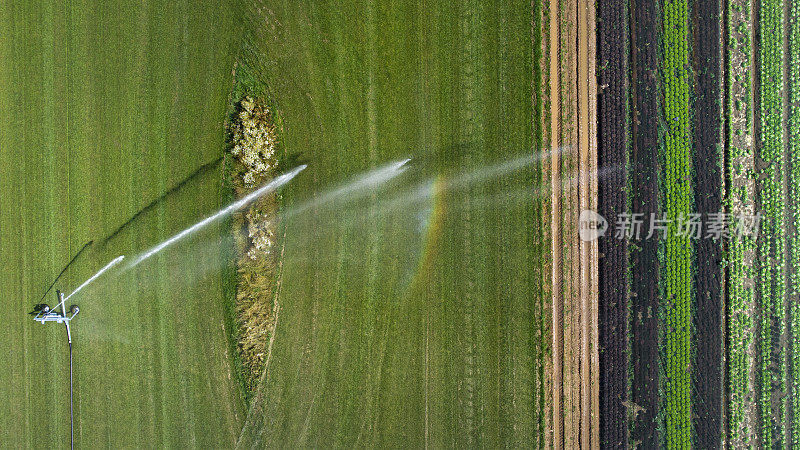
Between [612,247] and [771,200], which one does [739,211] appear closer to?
[771,200]

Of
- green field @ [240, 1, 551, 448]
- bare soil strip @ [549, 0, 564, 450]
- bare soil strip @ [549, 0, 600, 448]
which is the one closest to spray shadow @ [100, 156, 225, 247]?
green field @ [240, 1, 551, 448]

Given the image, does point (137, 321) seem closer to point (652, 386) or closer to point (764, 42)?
point (652, 386)

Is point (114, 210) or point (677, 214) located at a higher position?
point (114, 210)

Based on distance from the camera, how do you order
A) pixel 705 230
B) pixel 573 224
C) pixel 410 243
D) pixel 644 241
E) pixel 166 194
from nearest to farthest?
pixel 166 194
pixel 410 243
pixel 573 224
pixel 644 241
pixel 705 230

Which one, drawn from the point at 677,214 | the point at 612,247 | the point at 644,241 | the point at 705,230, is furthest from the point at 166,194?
the point at 705,230

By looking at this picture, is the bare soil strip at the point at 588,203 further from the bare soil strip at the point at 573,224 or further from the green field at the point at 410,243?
the green field at the point at 410,243

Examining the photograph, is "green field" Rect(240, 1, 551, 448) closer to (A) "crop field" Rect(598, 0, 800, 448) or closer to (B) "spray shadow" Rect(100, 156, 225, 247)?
(B) "spray shadow" Rect(100, 156, 225, 247)
